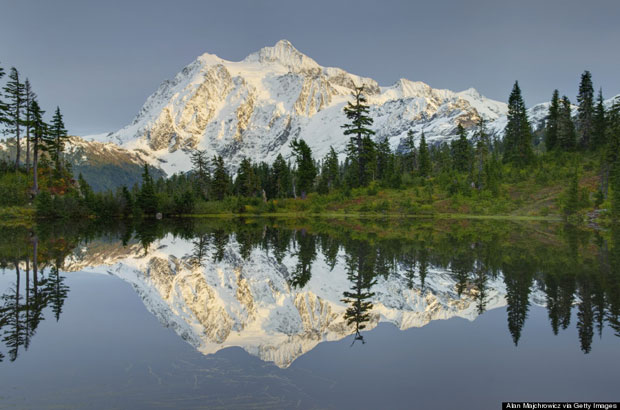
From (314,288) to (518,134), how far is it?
2841 inches

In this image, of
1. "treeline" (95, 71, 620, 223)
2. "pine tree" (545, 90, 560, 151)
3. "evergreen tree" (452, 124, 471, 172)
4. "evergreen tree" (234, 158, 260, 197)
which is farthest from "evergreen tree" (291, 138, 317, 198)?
"pine tree" (545, 90, 560, 151)

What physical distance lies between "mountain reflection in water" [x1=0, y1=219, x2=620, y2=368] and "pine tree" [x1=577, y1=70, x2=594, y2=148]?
61564mm

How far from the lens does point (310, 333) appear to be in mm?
8414

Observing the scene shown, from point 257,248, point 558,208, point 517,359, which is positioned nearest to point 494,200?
point 558,208

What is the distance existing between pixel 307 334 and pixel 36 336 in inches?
195

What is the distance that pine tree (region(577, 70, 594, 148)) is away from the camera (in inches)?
2859

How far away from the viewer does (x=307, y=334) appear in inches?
331

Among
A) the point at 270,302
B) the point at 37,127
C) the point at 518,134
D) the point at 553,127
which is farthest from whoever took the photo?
the point at 553,127

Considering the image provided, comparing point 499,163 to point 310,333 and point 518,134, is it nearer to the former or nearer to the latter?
point 518,134

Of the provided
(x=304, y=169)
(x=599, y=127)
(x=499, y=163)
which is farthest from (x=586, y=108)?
(x=304, y=169)

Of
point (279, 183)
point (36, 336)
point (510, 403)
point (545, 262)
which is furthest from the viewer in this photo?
point (279, 183)

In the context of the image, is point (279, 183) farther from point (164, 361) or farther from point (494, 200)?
point (164, 361)

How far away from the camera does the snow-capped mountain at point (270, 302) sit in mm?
8398

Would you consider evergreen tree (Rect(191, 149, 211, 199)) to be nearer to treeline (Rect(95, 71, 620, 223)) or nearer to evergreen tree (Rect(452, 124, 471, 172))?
treeline (Rect(95, 71, 620, 223))
